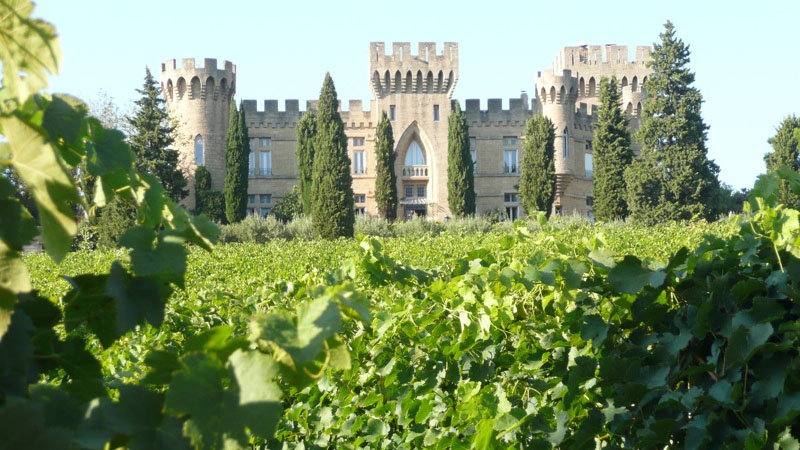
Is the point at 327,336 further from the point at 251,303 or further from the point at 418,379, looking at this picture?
the point at 251,303

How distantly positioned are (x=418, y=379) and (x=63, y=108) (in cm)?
184

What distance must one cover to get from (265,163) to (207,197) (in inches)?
208

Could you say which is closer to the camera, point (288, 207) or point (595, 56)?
point (288, 207)

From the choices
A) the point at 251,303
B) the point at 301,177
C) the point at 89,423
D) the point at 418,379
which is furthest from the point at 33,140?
the point at 301,177

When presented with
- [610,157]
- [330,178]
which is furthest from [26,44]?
[610,157]

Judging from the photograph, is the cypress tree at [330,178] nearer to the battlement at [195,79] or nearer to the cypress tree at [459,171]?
the cypress tree at [459,171]

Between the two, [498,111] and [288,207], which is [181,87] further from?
[498,111]

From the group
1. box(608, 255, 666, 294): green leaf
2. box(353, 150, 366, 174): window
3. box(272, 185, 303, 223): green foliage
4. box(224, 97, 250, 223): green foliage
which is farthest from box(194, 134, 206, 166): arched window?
box(608, 255, 666, 294): green leaf

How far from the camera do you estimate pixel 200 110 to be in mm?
41094

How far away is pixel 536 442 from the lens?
2.10m

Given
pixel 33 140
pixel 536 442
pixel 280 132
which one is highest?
pixel 280 132

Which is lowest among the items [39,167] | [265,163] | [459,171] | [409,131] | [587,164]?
[39,167]

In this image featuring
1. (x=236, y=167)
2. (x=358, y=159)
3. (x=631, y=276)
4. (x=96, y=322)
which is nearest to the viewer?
(x=96, y=322)

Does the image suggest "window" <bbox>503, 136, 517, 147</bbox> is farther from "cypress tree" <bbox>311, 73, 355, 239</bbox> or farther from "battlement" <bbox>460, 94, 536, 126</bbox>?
"cypress tree" <bbox>311, 73, 355, 239</bbox>
